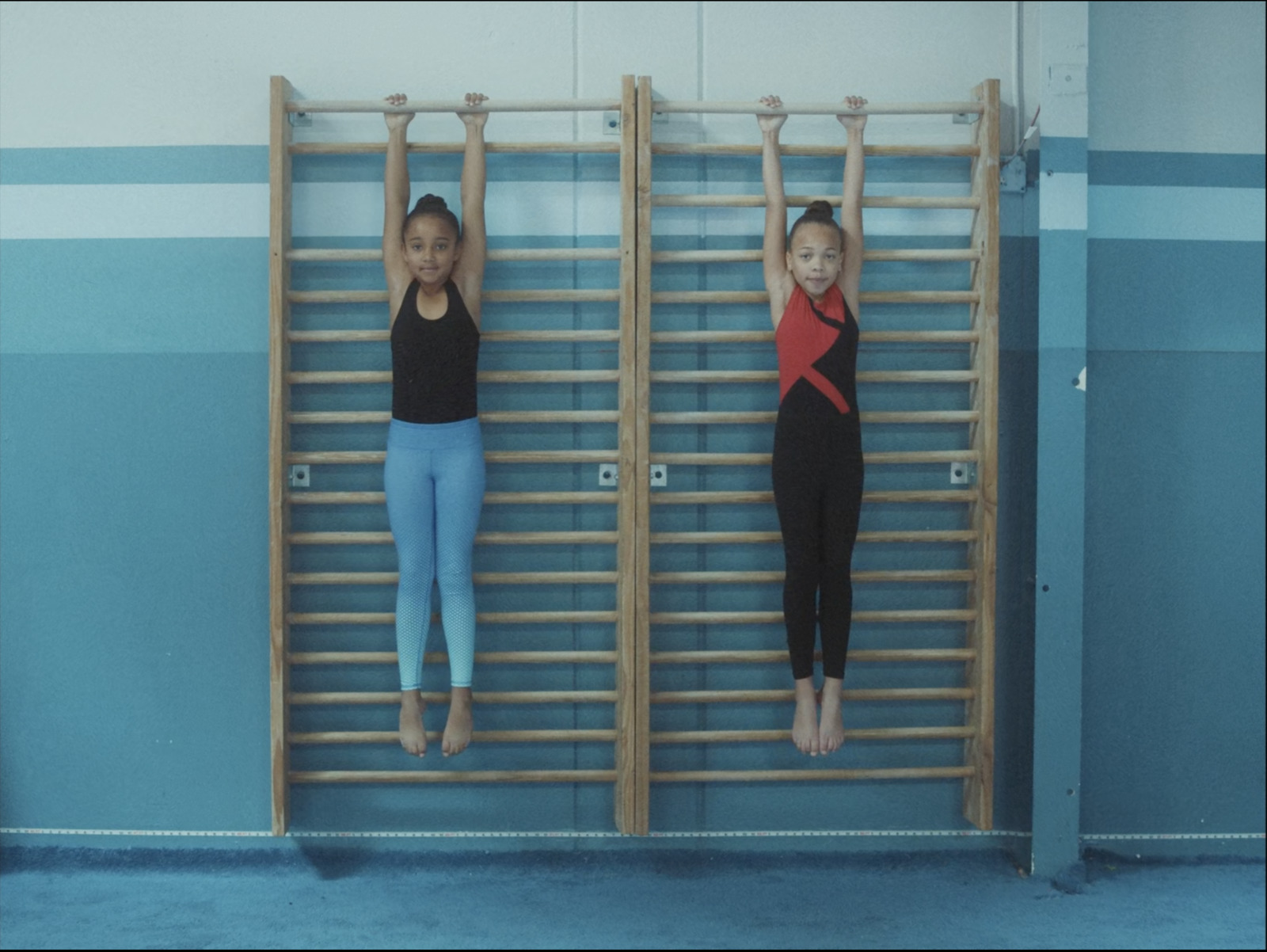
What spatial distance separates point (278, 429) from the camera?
271 centimetres

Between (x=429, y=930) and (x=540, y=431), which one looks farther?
(x=540, y=431)

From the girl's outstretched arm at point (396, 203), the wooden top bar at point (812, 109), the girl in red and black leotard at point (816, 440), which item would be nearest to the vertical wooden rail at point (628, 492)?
the wooden top bar at point (812, 109)

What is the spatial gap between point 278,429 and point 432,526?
53 cm

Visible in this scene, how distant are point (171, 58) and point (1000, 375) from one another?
2.67 metres

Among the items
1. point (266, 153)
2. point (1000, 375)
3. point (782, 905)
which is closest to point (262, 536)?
point (266, 153)

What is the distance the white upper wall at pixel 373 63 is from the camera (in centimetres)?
284

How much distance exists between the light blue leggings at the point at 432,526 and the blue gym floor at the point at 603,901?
61cm

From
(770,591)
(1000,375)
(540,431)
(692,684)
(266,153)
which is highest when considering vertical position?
(266,153)

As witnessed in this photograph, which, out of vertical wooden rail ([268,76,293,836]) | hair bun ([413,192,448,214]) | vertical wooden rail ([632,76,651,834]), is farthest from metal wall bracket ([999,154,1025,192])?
vertical wooden rail ([268,76,293,836])

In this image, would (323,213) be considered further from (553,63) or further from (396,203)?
(553,63)

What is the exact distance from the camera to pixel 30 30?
2840 millimetres

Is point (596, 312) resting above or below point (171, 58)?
below

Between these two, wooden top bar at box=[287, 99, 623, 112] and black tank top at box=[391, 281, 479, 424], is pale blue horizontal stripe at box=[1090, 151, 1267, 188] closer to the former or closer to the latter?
wooden top bar at box=[287, 99, 623, 112]

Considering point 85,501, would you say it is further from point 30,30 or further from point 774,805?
point 774,805
